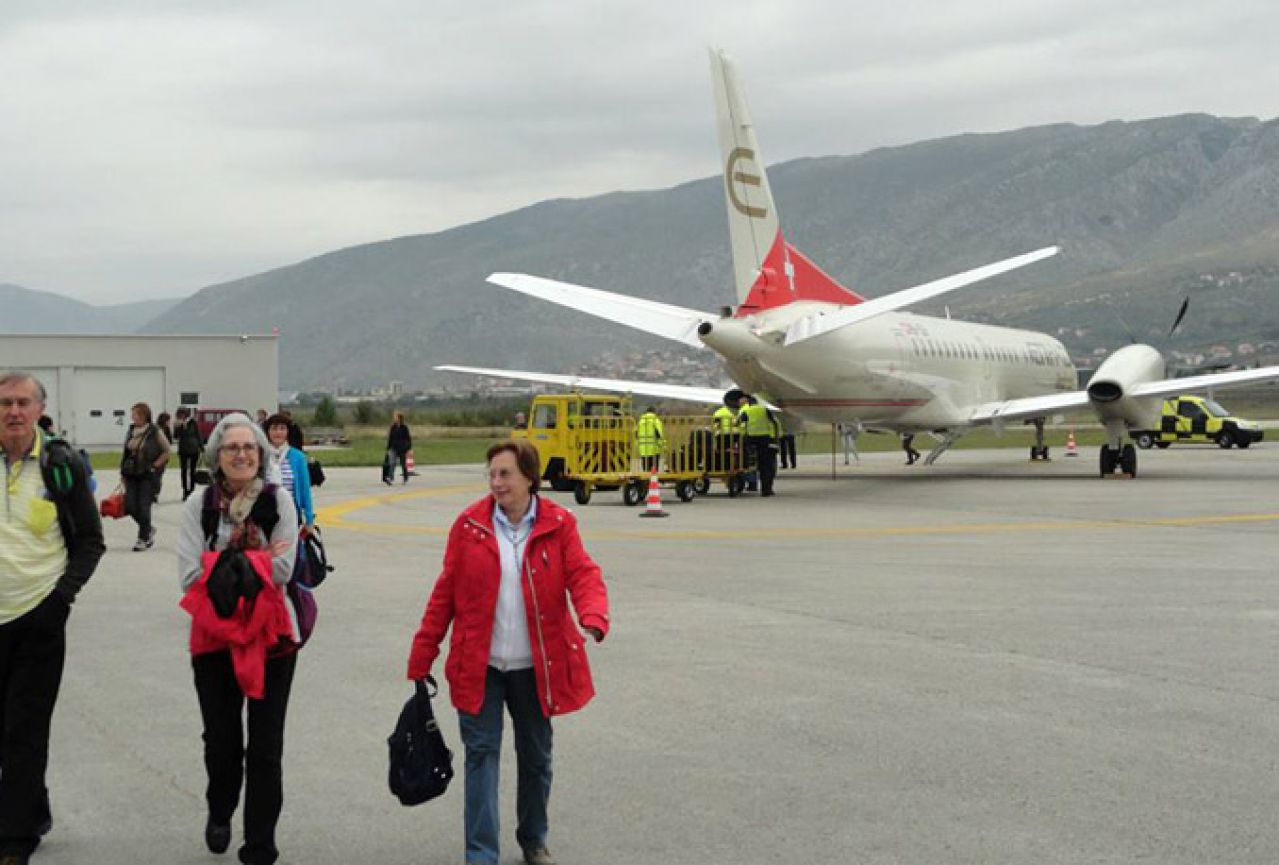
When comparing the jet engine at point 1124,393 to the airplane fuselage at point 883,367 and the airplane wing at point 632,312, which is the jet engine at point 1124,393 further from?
the airplane wing at point 632,312

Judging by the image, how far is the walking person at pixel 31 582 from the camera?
5.52m

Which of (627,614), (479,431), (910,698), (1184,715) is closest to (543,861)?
(910,698)

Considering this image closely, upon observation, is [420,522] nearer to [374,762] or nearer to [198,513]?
[374,762]

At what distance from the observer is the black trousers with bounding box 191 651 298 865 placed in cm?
553

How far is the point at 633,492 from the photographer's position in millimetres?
25016

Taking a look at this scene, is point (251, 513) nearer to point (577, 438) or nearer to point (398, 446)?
point (577, 438)

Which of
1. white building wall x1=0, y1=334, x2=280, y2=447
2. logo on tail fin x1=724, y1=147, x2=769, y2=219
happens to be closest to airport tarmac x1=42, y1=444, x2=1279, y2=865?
logo on tail fin x1=724, y1=147, x2=769, y2=219

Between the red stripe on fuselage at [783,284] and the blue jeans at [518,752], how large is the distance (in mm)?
21436

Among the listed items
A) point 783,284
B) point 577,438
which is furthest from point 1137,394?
point 577,438

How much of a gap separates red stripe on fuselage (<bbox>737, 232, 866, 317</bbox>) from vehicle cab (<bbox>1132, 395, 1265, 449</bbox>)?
24.9 m

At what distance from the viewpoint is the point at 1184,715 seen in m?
7.82

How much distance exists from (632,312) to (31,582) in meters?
21.1

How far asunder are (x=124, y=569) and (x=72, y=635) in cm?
468

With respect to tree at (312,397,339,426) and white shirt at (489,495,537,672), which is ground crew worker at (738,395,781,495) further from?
tree at (312,397,339,426)
